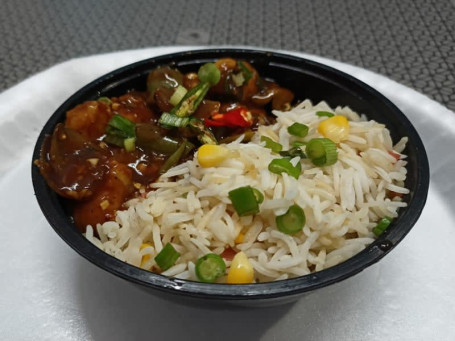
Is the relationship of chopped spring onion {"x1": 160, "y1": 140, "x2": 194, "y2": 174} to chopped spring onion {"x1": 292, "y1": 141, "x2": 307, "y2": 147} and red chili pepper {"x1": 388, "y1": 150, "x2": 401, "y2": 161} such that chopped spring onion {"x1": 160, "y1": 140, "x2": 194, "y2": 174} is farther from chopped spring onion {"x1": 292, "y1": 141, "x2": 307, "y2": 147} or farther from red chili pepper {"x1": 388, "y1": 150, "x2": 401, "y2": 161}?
red chili pepper {"x1": 388, "y1": 150, "x2": 401, "y2": 161}

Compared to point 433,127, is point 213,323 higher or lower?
lower

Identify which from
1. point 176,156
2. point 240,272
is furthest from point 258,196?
point 176,156

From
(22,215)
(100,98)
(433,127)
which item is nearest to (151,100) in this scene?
(100,98)

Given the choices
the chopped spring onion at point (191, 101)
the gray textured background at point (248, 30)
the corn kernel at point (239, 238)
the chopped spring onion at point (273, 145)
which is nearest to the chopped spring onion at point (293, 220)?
the corn kernel at point (239, 238)

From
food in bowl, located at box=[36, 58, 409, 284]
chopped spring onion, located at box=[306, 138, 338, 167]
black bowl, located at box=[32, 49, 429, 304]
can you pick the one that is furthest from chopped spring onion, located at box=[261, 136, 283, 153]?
black bowl, located at box=[32, 49, 429, 304]

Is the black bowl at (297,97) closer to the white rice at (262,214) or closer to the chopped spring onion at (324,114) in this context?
the white rice at (262,214)

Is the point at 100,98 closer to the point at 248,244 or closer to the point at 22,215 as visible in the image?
the point at 22,215
